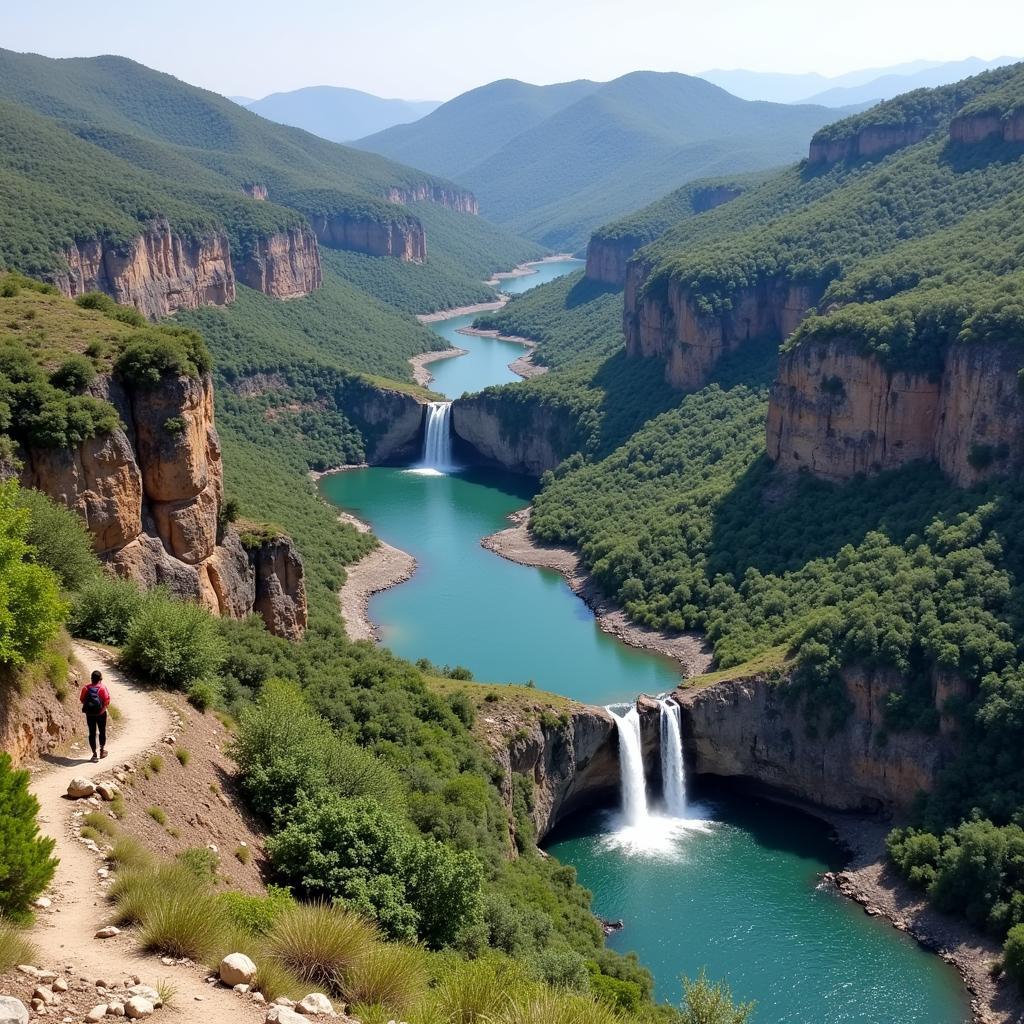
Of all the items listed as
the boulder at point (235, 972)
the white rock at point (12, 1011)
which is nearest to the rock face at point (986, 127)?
the boulder at point (235, 972)

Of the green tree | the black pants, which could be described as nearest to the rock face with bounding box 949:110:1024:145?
the green tree

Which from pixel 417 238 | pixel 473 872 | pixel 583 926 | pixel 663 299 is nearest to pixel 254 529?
pixel 583 926

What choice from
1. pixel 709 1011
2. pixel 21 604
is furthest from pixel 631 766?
pixel 21 604

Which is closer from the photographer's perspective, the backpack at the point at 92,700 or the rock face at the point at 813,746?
the backpack at the point at 92,700

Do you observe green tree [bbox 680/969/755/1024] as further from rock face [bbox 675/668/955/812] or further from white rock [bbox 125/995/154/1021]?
rock face [bbox 675/668/955/812]

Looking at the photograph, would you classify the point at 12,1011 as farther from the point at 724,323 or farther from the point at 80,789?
the point at 724,323

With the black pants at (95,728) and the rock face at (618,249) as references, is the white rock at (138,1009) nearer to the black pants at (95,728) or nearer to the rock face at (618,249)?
the black pants at (95,728)
